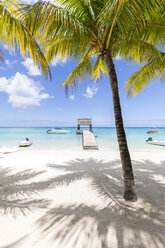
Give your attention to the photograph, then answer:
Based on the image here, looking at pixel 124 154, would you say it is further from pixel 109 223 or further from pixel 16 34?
pixel 16 34

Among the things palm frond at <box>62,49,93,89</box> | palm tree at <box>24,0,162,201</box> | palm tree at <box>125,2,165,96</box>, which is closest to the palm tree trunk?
palm tree at <box>24,0,162,201</box>

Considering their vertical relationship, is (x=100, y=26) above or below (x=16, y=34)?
above

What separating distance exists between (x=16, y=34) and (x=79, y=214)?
12.8 feet

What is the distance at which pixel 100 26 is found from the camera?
2725mm

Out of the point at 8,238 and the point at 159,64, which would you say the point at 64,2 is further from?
the point at 8,238

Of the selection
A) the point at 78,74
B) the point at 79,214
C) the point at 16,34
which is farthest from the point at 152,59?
the point at 79,214

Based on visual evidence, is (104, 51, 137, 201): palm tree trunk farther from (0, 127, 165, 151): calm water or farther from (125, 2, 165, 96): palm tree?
(0, 127, 165, 151): calm water

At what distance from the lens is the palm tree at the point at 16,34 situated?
214 cm

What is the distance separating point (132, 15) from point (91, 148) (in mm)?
8660

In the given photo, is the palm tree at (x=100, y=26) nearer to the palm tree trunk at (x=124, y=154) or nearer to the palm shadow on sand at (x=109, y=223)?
the palm tree trunk at (x=124, y=154)

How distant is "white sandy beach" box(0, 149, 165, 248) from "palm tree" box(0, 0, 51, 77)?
312 centimetres

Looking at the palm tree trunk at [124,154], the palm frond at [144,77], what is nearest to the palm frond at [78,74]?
the palm tree trunk at [124,154]

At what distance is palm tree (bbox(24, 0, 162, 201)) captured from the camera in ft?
6.82

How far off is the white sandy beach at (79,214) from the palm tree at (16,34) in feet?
10.2
